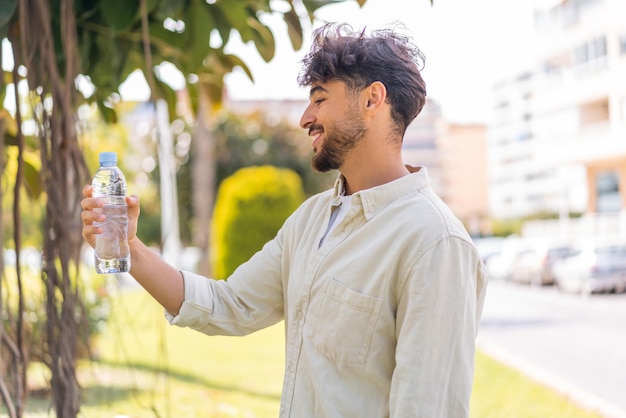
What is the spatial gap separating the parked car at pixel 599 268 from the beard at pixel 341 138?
20.2 meters

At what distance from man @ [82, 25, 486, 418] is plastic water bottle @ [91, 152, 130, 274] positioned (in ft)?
0.09

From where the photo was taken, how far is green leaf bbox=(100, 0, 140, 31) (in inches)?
126

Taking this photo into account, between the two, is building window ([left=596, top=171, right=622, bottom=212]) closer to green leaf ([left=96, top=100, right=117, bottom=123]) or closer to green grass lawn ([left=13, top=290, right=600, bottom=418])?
green grass lawn ([left=13, top=290, right=600, bottom=418])

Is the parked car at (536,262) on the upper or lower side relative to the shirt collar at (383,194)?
lower

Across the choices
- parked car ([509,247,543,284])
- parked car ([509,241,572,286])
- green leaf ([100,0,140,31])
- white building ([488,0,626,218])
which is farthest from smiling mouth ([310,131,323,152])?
white building ([488,0,626,218])

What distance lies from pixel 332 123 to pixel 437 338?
555mm

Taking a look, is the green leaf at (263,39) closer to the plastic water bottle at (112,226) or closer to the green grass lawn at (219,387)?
the green grass lawn at (219,387)

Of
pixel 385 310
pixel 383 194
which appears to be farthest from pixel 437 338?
pixel 383 194

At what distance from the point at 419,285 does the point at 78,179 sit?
1.53m

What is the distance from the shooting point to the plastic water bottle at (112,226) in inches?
88.7

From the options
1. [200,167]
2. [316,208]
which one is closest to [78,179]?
[316,208]

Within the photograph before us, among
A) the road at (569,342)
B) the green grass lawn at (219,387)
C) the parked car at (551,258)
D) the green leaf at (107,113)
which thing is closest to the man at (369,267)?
the green leaf at (107,113)

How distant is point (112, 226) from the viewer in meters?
2.26

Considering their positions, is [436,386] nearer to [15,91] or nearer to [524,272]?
[15,91]
